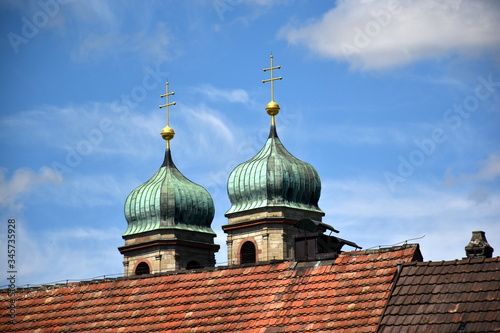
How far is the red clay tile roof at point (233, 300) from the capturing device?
47188 mm

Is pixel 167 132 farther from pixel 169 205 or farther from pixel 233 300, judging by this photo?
pixel 233 300

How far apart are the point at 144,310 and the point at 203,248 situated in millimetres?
27024

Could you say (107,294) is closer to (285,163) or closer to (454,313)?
(454,313)

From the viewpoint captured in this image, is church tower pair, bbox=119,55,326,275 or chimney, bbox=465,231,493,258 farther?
church tower pair, bbox=119,55,326,275

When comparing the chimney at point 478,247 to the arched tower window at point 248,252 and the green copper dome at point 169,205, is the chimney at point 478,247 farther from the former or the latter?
the green copper dome at point 169,205

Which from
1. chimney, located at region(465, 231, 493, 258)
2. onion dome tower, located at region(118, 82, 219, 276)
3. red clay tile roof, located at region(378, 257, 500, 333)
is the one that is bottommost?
red clay tile roof, located at region(378, 257, 500, 333)

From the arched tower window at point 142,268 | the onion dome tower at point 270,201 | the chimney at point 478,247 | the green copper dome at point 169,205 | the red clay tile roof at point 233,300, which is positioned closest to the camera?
the red clay tile roof at point 233,300

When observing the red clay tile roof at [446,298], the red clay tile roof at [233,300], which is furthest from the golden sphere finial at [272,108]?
the red clay tile roof at [446,298]

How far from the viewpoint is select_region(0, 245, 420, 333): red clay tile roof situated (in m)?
47.2

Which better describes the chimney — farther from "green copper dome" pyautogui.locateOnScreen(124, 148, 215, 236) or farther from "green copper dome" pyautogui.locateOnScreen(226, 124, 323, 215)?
"green copper dome" pyautogui.locateOnScreen(124, 148, 215, 236)

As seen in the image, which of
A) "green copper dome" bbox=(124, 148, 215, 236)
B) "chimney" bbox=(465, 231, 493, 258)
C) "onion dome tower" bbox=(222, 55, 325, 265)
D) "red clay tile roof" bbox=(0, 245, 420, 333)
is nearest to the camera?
"red clay tile roof" bbox=(0, 245, 420, 333)

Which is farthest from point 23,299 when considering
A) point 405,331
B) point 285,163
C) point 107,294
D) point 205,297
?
point 285,163

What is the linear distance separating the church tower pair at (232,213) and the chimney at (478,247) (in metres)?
25.1

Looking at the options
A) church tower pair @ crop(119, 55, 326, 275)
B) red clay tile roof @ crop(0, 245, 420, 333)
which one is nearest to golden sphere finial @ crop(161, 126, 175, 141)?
church tower pair @ crop(119, 55, 326, 275)
